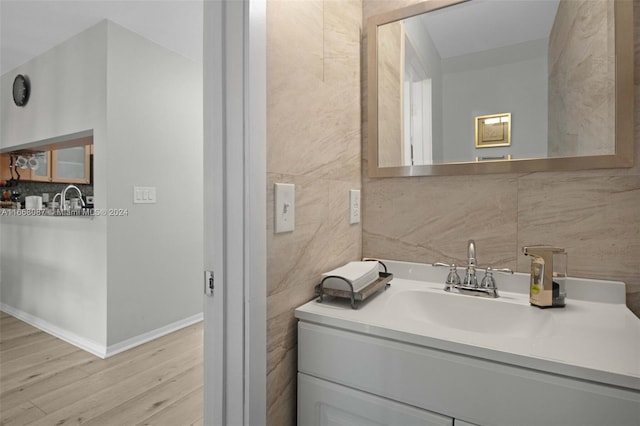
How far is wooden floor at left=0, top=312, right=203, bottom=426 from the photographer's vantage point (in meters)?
1.74

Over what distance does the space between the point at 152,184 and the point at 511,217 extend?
2499mm

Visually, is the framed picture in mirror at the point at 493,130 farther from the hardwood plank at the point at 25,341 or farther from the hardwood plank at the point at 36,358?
the hardwood plank at the point at 25,341

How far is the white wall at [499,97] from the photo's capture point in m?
1.12

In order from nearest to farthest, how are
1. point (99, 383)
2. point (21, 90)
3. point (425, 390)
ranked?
point (425, 390), point (99, 383), point (21, 90)

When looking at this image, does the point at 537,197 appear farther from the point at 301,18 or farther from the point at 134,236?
the point at 134,236

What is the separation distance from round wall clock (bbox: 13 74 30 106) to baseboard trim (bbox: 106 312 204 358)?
2415 millimetres

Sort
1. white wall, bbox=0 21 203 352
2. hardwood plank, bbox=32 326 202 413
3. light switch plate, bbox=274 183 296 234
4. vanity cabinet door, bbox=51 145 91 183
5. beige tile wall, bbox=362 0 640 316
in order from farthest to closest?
1. vanity cabinet door, bbox=51 145 91 183
2. white wall, bbox=0 21 203 352
3. hardwood plank, bbox=32 326 202 413
4. beige tile wall, bbox=362 0 640 316
5. light switch plate, bbox=274 183 296 234

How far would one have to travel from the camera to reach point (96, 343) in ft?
8.06

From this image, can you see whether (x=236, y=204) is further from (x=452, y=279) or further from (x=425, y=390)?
(x=452, y=279)

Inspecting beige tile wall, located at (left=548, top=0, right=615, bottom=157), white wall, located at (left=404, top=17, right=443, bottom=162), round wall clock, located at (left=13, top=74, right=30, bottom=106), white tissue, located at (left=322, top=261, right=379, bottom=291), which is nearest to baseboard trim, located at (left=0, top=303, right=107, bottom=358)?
round wall clock, located at (left=13, top=74, right=30, bottom=106)

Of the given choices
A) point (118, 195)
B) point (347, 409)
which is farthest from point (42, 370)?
point (347, 409)

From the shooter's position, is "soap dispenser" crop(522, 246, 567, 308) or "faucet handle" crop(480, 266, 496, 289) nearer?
"soap dispenser" crop(522, 246, 567, 308)

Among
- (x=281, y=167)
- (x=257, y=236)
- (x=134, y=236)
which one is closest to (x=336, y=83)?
(x=281, y=167)

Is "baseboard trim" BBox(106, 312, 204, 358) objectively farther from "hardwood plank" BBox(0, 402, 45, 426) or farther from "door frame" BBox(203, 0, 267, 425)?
"door frame" BBox(203, 0, 267, 425)
